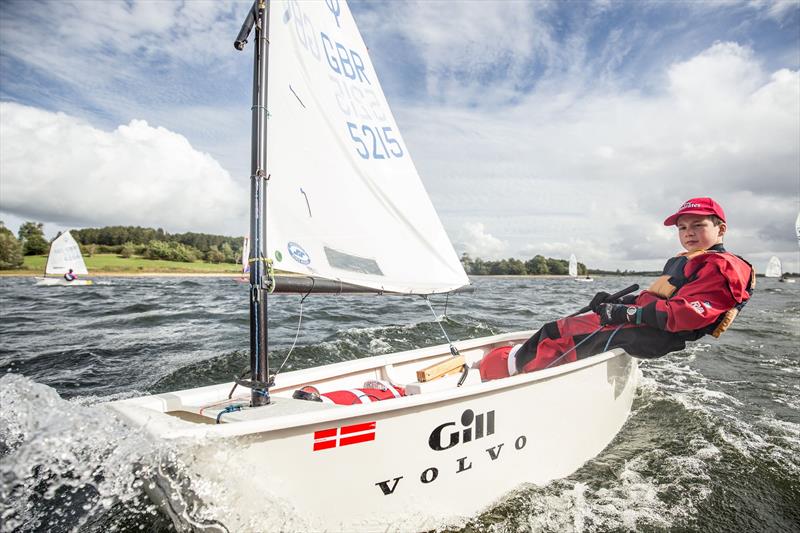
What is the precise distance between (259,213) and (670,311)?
309 centimetres

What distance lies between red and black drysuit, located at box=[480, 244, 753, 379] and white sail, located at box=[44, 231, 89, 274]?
34.7m

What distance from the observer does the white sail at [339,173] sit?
2.89m

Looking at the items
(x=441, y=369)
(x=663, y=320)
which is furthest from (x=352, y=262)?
(x=663, y=320)

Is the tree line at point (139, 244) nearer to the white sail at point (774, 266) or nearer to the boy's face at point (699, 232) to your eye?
the boy's face at point (699, 232)

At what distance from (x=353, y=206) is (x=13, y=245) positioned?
65452 millimetres

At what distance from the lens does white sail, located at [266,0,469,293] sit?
2.89m

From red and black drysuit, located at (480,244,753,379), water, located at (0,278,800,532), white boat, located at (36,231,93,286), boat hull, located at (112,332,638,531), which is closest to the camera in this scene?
water, located at (0,278,800,532)

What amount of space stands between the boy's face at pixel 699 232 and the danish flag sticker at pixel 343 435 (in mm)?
3129

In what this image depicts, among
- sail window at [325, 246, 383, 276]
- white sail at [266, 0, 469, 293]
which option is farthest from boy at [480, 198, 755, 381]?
sail window at [325, 246, 383, 276]

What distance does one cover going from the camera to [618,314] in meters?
3.50

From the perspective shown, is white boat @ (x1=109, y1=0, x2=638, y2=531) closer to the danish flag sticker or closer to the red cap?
the danish flag sticker

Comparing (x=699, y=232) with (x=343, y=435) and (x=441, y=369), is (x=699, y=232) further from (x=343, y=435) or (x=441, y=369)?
(x=343, y=435)

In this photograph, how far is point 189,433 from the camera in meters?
1.80

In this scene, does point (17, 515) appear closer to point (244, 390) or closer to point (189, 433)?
point (244, 390)
